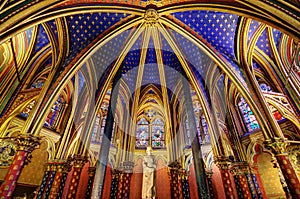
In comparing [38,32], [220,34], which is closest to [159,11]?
[220,34]

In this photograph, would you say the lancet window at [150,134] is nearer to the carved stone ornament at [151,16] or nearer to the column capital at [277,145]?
the carved stone ornament at [151,16]

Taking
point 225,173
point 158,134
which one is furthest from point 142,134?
point 225,173

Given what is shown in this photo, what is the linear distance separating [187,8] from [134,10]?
8.43 ft

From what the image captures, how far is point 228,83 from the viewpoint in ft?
38.8

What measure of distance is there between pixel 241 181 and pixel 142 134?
8.23 meters

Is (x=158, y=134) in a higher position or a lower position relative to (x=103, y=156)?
higher

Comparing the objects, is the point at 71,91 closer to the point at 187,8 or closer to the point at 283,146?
the point at 187,8

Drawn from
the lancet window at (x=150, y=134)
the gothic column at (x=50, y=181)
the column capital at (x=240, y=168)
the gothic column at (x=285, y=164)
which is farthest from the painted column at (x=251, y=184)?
the gothic column at (x=50, y=181)

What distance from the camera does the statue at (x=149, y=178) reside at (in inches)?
251

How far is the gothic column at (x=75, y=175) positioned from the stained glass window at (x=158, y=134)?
7056 mm

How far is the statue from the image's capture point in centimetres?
636

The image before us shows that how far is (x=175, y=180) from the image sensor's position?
1030cm

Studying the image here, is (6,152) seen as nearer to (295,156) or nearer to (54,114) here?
(54,114)

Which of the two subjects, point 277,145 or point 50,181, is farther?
point 50,181
